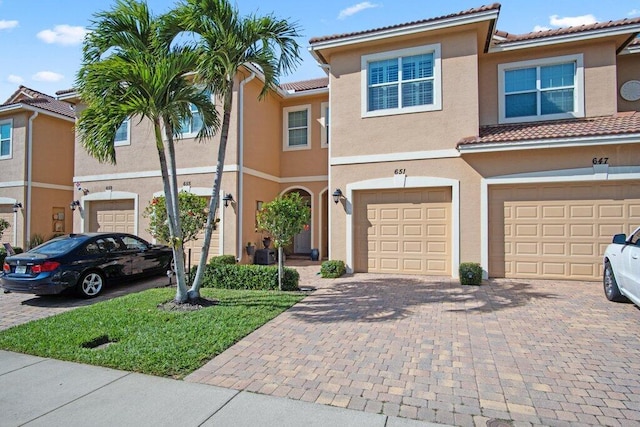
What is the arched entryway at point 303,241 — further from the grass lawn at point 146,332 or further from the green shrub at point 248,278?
the grass lawn at point 146,332

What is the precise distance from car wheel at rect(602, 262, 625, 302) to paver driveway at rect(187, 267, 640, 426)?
0.16 metres

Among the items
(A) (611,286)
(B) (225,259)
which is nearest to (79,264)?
(B) (225,259)

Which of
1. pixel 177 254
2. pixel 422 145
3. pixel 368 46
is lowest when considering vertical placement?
pixel 177 254

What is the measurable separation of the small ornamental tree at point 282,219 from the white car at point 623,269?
603 cm

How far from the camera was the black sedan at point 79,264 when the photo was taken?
7449mm

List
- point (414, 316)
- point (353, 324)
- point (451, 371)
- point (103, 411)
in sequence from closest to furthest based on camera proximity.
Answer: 1. point (103, 411)
2. point (451, 371)
3. point (353, 324)
4. point (414, 316)

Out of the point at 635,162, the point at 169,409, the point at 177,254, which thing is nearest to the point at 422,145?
the point at 635,162

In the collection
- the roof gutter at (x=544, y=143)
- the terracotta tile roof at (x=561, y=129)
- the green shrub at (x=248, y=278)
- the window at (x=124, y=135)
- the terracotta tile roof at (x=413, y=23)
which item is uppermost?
the terracotta tile roof at (x=413, y=23)

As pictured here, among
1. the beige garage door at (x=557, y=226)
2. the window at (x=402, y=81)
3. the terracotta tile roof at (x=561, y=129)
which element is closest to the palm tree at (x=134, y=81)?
the window at (x=402, y=81)

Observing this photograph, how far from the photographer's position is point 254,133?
13.2 meters

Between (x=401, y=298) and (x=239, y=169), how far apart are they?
7.17m

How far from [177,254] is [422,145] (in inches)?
273

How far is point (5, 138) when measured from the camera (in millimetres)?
15977

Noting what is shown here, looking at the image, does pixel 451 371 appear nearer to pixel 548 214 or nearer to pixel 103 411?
pixel 103 411
